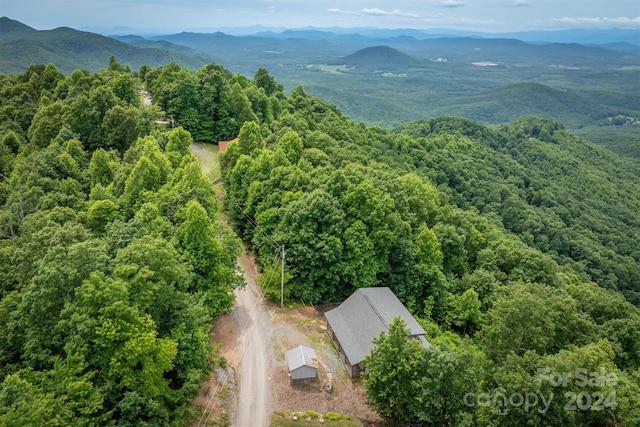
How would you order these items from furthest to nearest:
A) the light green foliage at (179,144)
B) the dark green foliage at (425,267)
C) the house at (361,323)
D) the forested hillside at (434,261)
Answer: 1. the light green foliage at (179,144)
2. the house at (361,323)
3. the dark green foliage at (425,267)
4. the forested hillside at (434,261)

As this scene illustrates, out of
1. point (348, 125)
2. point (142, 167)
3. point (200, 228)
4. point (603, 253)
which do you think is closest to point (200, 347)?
point (200, 228)

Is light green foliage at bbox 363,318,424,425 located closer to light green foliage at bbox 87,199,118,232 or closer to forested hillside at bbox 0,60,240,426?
forested hillside at bbox 0,60,240,426

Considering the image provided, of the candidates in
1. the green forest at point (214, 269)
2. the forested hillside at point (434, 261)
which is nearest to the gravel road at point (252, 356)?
the green forest at point (214, 269)

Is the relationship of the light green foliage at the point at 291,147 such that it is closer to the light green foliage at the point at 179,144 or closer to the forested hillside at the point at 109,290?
the light green foliage at the point at 179,144

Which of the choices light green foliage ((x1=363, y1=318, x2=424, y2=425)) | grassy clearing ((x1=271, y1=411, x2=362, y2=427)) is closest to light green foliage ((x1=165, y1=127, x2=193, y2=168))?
grassy clearing ((x1=271, y1=411, x2=362, y2=427))

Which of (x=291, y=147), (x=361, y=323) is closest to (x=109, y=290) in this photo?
(x=361, y=323)

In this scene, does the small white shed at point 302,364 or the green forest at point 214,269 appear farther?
the small white shed at point 302,364
